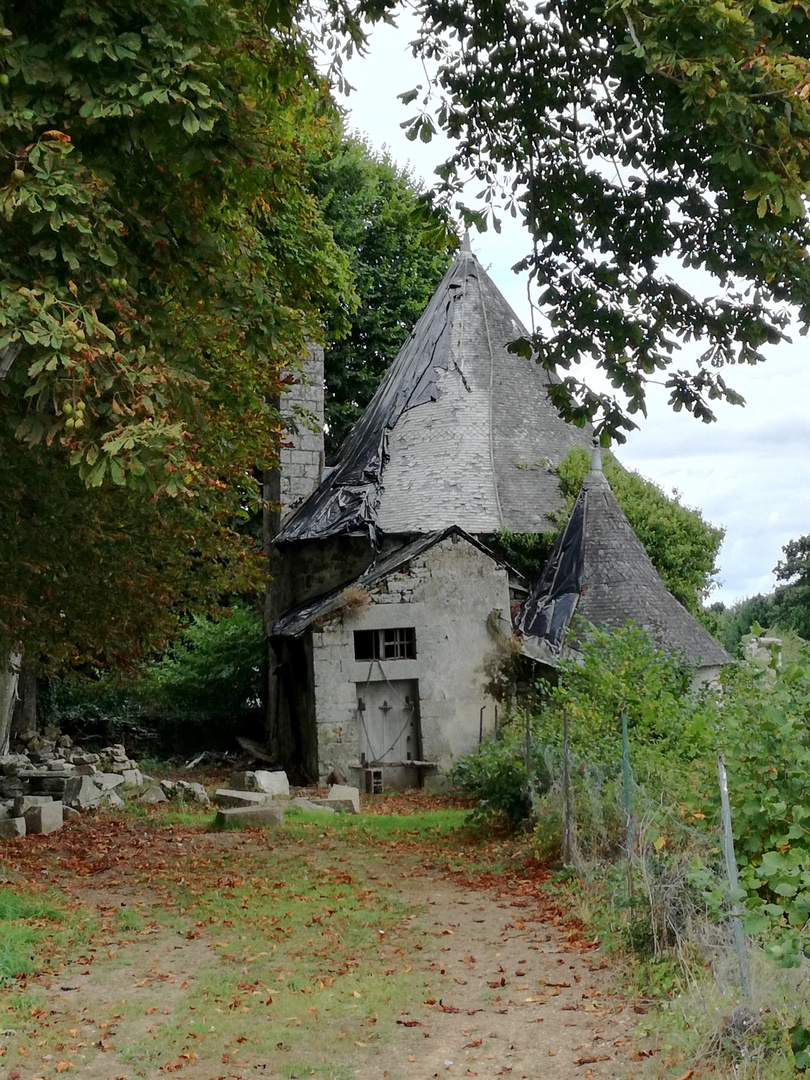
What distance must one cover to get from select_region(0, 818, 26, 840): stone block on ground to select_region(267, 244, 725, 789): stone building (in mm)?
6777

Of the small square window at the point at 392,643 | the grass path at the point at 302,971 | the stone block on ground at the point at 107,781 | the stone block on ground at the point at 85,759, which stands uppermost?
the small square window at the point at 392,643

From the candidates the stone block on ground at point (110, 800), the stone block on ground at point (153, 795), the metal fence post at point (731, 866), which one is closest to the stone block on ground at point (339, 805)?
the stone block on ground at point (153, 795)

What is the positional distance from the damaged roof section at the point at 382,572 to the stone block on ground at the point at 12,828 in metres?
6.93

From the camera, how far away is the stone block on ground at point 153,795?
16.8 meters

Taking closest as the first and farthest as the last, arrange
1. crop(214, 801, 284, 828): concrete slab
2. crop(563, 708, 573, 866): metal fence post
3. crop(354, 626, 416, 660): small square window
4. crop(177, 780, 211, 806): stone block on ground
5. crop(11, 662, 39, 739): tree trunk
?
1. crop(563, 708, 573, 866): metal fence post
2. crop(214, 801, 284, 828): concrete slab
3. crop(177, 780, 211, 806): stone block on ground
4. crop(354, 626, 416, 660): small square window
5. crop(11, 662, 39, 739): tree trunk

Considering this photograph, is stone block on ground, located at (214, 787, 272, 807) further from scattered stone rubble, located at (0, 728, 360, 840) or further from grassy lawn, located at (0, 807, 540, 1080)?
grassy lawn, located at (0, 807, 540, 1080)

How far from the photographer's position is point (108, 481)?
10453mm

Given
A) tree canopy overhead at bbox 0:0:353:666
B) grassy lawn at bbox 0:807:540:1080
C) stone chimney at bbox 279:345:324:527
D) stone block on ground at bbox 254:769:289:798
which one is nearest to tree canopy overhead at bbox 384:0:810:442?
tree canopy overhead at bbox 0:0:353:666

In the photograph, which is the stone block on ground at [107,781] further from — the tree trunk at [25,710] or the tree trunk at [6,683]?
the tree trunk at [25,710]

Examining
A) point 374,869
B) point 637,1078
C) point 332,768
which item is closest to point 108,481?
point 374,869

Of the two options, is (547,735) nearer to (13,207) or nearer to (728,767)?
(728,767)

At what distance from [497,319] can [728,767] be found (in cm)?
1922

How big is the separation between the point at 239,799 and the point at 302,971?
27.2 feet

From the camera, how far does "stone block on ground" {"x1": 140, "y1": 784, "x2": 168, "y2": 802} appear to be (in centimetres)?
1684
